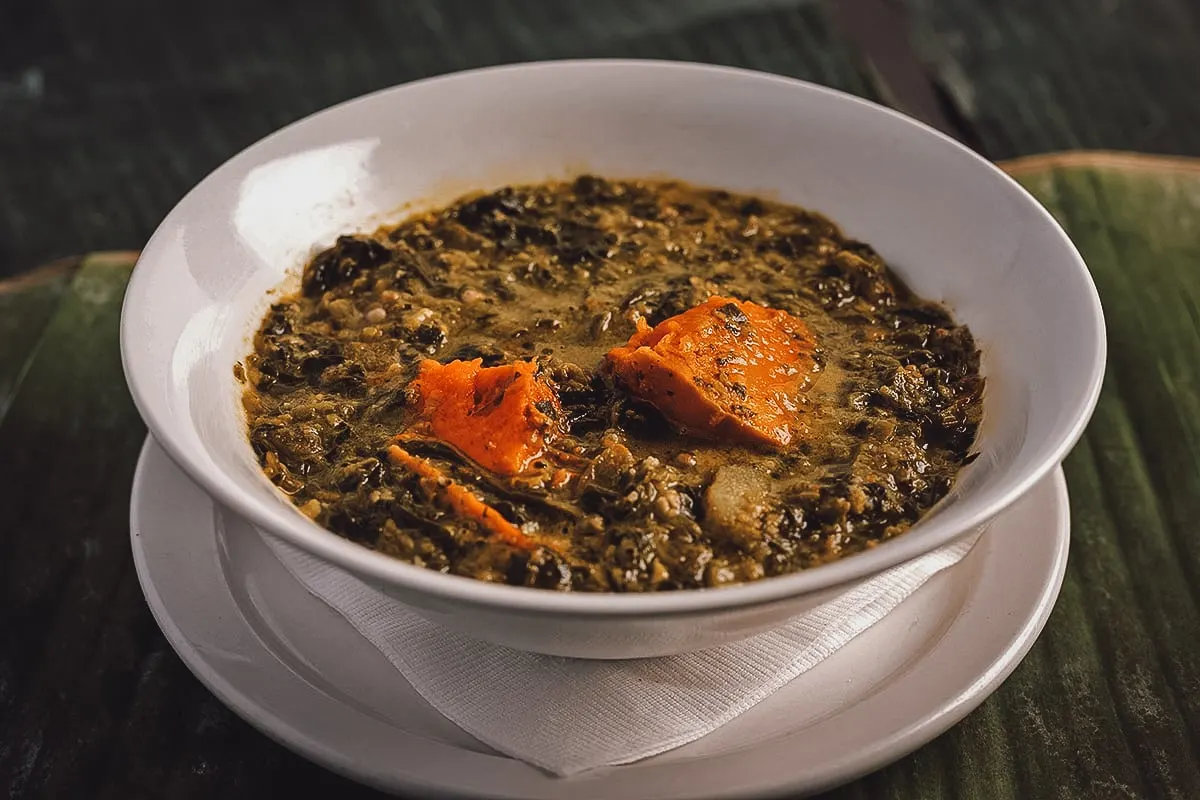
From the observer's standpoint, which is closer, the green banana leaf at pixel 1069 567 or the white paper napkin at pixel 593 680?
the white paper napkin at pixel 593 680

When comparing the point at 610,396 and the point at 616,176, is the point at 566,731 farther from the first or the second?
the point at 616,176

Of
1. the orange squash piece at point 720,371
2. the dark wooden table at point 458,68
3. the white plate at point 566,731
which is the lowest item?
the dark wooden table at point 458,68

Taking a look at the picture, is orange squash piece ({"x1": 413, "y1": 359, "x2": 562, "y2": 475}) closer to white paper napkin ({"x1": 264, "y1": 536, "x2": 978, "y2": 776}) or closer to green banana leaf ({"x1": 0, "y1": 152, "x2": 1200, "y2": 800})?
white paper napkin ({"x1": 264, "y1": 536, "x2": 978, "y2": 776})

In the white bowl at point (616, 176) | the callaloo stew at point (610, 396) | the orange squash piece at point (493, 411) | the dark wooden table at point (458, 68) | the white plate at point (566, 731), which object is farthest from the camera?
the dark wooden table at point (458, 68)

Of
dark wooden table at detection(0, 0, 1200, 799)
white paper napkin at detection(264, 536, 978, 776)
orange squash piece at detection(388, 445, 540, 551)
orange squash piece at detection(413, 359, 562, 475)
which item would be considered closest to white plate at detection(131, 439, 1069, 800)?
white paper napkin at detection(264, 536, 978, 776)

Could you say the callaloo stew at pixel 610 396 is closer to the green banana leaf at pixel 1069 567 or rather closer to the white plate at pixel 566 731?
the white plate at pixel 566 731

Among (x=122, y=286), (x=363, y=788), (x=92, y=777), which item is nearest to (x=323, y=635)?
(x=363, y=788)

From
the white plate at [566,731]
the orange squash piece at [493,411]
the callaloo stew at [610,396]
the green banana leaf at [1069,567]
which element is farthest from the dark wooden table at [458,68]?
the orange squash piece at [493,411]
